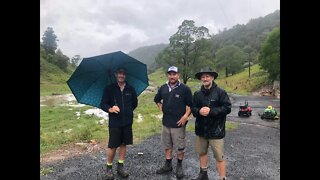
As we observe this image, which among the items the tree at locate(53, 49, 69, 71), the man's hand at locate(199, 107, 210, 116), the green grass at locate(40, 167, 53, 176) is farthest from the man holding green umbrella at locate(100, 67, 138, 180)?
the tree at locate(53, 49, 69, 71)

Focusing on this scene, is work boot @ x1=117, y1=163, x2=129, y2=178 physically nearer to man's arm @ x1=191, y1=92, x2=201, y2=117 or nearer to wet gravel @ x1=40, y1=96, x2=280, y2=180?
wet gravel @ x1=40, y1=96, x2=280, y2=180

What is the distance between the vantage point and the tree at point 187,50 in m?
44.2

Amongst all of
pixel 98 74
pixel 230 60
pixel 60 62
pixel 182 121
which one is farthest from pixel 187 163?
pixel 60 62

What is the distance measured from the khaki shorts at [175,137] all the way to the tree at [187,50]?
3703 cm

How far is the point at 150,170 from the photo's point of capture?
7.08 metres

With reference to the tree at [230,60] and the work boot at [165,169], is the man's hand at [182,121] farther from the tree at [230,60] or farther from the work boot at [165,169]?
the tree at [230,60]

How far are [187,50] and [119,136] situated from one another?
40.7m

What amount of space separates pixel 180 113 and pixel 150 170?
1629 millimetres

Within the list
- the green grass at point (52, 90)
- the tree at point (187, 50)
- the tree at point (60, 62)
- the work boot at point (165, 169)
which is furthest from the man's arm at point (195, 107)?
the tree at point (60, 62)

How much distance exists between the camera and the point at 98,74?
6.50 metres
